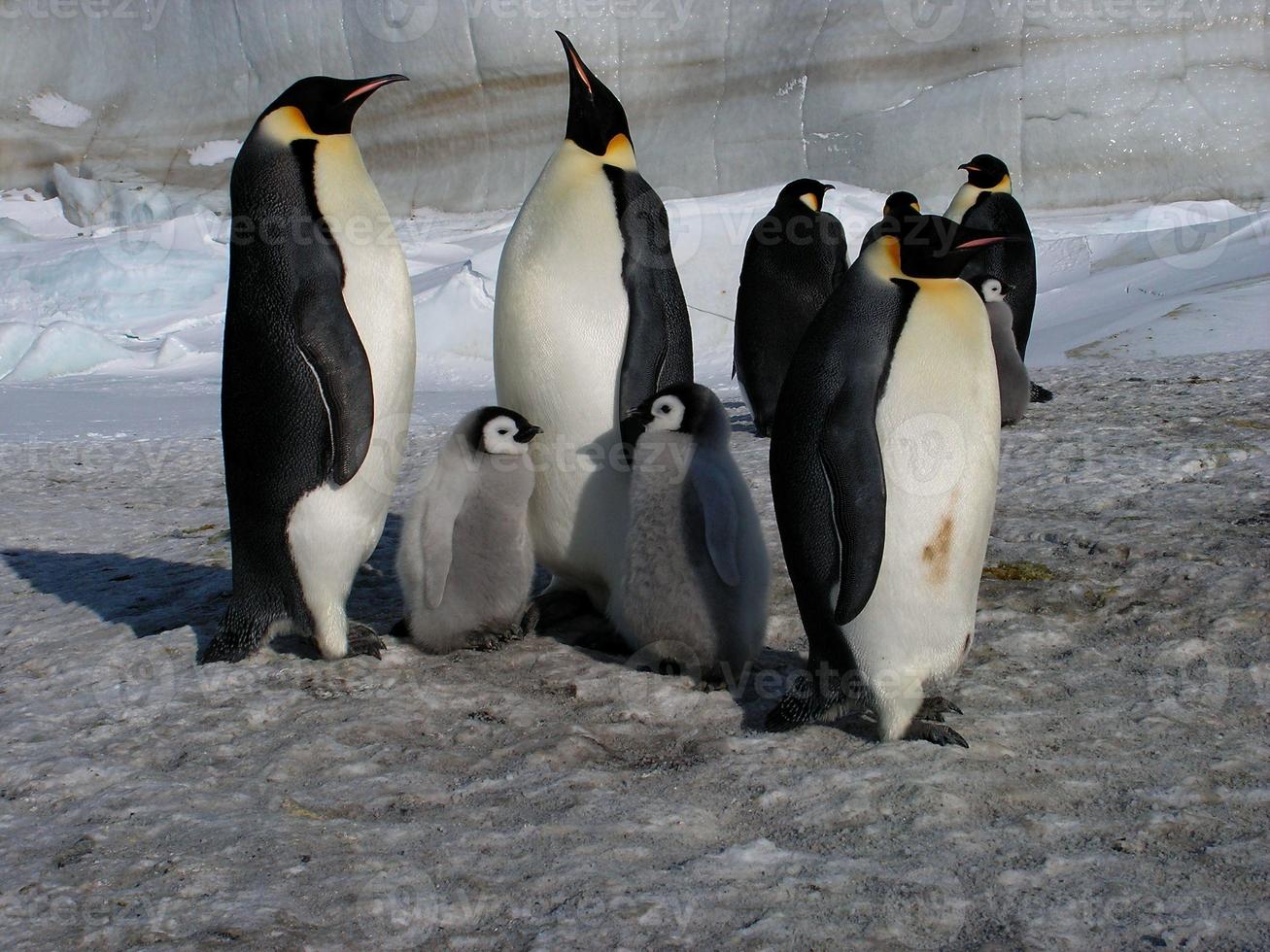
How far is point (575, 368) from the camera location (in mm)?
3215

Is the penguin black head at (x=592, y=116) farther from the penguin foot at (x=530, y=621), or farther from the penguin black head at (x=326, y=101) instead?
the penguin foot at (x=530, y=621)

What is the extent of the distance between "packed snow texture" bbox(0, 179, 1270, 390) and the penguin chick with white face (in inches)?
159

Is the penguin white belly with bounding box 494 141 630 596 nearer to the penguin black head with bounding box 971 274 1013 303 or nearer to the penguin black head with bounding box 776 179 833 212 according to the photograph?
the penguin black head with bounding box 971 274 1013 303

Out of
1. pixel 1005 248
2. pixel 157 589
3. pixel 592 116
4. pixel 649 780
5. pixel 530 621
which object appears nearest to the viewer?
pixel 649 780

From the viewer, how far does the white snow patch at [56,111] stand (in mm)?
14828

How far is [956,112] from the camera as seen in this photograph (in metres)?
11.5

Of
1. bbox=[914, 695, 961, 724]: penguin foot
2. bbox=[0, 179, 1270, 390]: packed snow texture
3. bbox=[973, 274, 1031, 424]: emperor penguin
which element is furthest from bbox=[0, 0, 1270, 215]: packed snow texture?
bbox=[914, 695, 961, 724]: penguin foot

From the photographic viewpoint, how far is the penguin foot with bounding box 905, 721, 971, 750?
2.30 m

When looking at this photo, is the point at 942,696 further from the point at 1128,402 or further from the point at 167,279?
the point at 167,279

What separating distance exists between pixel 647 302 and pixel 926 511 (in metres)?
1.07

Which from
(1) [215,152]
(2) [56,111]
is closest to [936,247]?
(1) [215,152]

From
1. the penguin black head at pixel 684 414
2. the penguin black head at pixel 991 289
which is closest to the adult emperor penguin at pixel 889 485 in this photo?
the penguin black head at pixel 684 414

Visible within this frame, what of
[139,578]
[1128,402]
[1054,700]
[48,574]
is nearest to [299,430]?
[139,578]

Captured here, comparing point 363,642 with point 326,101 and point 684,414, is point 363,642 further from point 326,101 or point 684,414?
point 326,101
